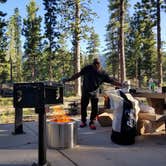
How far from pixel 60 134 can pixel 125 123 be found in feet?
3.61

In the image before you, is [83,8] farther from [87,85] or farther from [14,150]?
[14,150]

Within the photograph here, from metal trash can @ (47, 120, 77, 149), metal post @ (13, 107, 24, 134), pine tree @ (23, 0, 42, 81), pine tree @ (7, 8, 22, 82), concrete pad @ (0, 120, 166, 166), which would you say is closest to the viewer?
concrete pad @ (0, 120, 166, 166)

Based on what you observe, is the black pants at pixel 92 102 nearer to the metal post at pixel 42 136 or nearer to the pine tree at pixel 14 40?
the metal post at pixel 42 136

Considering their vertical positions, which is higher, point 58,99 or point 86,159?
point 58,99

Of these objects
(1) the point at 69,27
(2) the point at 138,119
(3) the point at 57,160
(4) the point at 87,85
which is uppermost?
(1) the point at 69,27

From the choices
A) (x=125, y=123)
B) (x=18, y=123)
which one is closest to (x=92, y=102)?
(x=18, y=123)

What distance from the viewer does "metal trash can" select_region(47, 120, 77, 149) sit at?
20.7 feet

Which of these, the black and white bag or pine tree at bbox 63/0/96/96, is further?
pine tree at bbox 63/0/96/96

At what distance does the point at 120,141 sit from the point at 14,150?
176cm

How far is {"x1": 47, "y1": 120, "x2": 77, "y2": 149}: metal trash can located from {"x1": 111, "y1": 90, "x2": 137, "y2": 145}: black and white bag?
80cm

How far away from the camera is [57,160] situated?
18.2 feet

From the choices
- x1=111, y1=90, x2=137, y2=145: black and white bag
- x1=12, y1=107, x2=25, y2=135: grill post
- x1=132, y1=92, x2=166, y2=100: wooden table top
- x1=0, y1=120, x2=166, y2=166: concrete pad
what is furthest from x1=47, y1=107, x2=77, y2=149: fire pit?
x1=132, y1=92, x2=166, y2=100: wooden table top

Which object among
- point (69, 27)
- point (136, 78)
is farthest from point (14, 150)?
point (136, 78)

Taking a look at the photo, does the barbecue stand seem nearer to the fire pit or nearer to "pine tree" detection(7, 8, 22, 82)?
the fire pit
